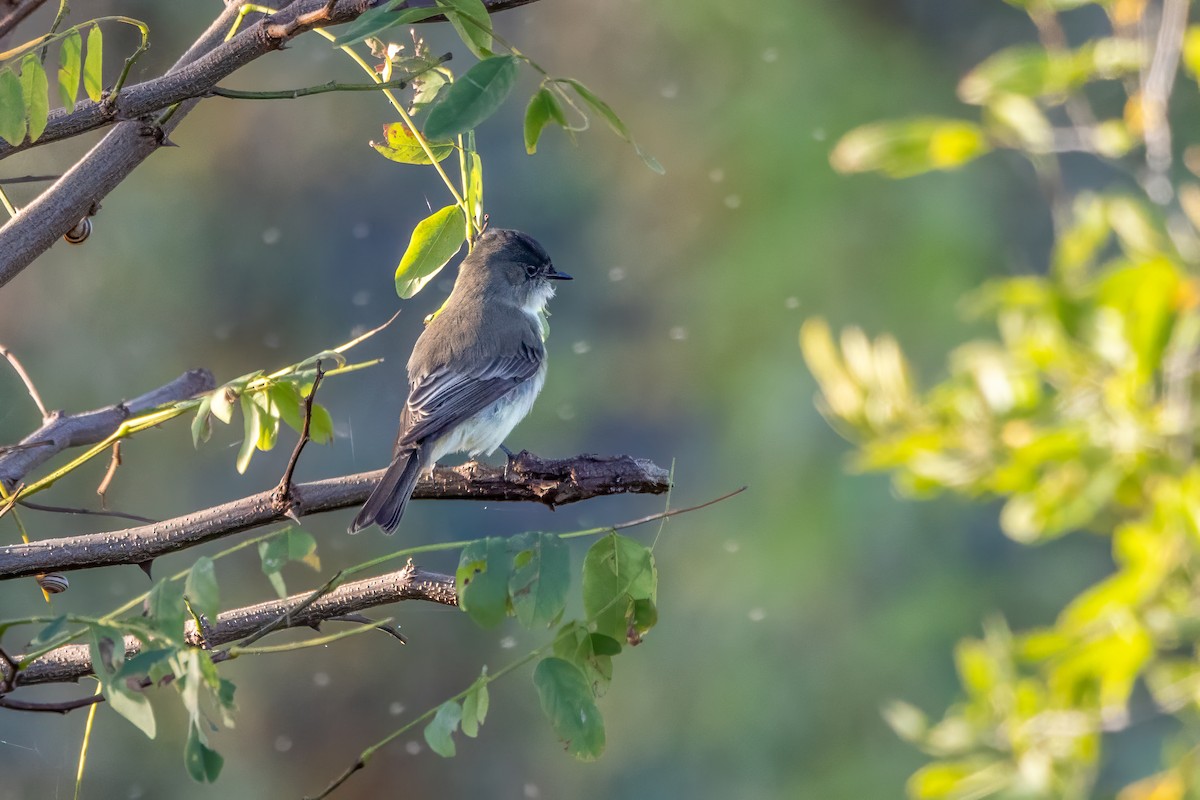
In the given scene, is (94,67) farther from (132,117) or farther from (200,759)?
(200,759)

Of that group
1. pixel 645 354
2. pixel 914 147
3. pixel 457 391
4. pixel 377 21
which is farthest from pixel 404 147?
pixel 645 354

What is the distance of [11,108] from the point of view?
1.78 m

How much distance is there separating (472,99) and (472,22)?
0.58ft

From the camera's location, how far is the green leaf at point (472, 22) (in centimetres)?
172

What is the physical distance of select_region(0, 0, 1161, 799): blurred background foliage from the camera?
283 inches

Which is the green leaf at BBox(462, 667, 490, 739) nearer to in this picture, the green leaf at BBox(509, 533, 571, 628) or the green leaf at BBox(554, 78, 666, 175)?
the green leaf at BBox(509, 533, 571, 628)

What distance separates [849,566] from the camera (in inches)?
282

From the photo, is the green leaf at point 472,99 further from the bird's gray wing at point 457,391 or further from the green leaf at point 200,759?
the bird's gray wing at point 457,391

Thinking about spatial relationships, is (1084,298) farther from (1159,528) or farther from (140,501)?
(140,501)

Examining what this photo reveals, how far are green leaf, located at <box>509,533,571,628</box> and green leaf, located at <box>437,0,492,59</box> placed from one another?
687 mm

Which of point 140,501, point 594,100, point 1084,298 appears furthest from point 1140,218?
point 140,501

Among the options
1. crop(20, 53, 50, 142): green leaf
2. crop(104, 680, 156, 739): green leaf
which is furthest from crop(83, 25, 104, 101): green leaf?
crop(104, 680, 156, 739): green leaf

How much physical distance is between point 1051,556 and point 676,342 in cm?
251

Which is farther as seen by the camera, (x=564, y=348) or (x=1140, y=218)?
(x=564, y=348)
